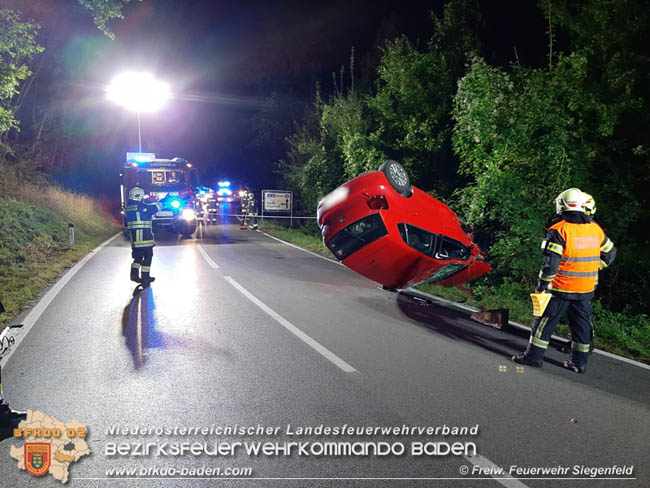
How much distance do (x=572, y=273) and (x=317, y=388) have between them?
293 cm

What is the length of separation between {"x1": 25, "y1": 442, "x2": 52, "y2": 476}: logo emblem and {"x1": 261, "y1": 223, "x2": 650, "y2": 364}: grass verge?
608 centimetres

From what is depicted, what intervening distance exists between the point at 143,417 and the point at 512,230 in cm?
714

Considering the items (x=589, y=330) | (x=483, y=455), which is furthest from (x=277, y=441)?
(x=589, y=330)

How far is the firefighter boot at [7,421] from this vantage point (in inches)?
139

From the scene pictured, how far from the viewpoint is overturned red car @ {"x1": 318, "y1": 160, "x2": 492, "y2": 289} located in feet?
20.3

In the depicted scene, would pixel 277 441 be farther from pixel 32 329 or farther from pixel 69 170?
pixel 69 170

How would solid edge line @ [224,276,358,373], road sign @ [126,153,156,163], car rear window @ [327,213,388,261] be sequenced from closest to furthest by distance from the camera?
solid edge line @ [224,276,358,373] < car rear window @ [327,213,388,261] < road sign @ [126,153,156,163]

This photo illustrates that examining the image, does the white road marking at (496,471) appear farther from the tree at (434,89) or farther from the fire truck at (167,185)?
the fire truck at (167,185)

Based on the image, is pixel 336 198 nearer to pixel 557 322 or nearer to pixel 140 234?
pixel 557 322

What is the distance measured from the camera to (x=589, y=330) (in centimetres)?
511

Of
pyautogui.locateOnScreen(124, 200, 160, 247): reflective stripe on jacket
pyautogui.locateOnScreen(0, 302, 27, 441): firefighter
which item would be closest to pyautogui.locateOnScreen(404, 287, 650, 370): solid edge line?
pyautogui.locateOnScreen(124, 200, 160, 247): reflective stripe on jacket

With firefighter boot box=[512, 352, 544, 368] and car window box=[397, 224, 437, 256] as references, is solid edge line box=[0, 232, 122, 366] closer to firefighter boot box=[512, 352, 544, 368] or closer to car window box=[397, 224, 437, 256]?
car window box=[397, 224, 437, 256]

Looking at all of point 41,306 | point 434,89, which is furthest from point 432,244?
point 434,89

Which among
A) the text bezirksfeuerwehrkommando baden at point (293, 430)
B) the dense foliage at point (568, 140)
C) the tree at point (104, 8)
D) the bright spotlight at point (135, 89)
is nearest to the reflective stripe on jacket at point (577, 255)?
the text bezirksfeuerwehrkommando baden at point (293, 430)
